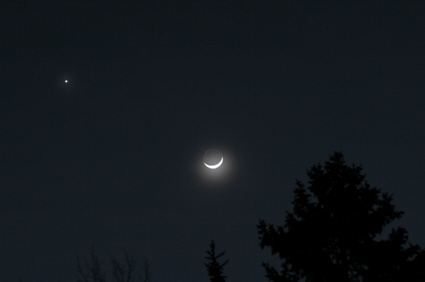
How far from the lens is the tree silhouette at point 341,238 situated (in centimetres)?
1364

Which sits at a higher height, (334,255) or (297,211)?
(297,211)

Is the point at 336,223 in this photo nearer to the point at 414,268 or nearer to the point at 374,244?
the point at 374,244

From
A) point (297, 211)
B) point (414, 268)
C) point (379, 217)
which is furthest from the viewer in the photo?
point (297, 211)

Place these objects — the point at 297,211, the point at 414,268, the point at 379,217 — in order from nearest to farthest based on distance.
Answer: the point at 414,268
the point at 379,217
the point at 297,211

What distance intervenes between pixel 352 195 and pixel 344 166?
1.10 m

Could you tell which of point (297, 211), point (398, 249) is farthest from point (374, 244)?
point (297, 211)

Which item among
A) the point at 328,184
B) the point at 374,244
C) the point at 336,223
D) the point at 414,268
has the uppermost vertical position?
the point at 328,184

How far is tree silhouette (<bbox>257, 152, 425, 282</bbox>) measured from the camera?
13641mm

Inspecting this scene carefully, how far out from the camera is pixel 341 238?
14312 millimetres

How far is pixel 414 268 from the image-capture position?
13.4 m

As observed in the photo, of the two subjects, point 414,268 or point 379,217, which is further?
point 379,217

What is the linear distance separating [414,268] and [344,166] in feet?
12.2

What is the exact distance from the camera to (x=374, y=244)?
14.1 m

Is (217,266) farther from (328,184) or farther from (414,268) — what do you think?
(414,268)
